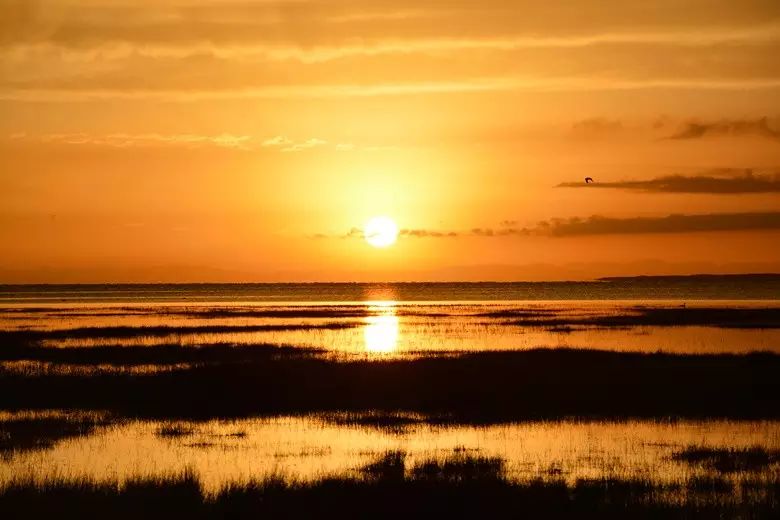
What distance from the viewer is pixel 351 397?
30.7 metres

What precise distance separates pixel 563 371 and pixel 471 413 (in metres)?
11.0

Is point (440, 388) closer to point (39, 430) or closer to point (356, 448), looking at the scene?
point (356, 448)

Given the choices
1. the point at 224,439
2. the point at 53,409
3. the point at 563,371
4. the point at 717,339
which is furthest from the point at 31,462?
the point at 717,339

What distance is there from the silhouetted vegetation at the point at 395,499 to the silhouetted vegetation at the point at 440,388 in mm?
8168

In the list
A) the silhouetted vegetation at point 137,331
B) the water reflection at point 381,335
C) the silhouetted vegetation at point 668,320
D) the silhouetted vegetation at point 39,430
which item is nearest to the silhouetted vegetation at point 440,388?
the silhouetted vegetation at point 39,430

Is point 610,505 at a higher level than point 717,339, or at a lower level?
lower

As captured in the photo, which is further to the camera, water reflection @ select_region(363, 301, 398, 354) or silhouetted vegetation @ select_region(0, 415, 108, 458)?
water reflection @ select_region(363, 301, 398, 354)

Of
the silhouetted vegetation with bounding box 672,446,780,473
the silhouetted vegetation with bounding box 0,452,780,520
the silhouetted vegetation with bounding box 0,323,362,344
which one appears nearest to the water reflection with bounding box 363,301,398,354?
the silhouetted vegetation with bounding box 0,323,362,344

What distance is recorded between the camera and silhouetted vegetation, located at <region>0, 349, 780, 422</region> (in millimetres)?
28172

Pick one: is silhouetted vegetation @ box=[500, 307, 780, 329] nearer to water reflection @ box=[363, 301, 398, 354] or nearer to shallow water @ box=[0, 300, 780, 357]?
shallow water @ box=[0, 300, 780, 357]

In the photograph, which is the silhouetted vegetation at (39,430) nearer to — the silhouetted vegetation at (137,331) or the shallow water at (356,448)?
the shallow water at (356,448)

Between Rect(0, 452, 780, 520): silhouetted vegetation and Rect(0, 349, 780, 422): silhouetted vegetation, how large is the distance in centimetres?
817

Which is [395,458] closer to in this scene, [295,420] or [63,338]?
[295,420]

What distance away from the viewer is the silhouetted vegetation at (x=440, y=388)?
1109 inches
